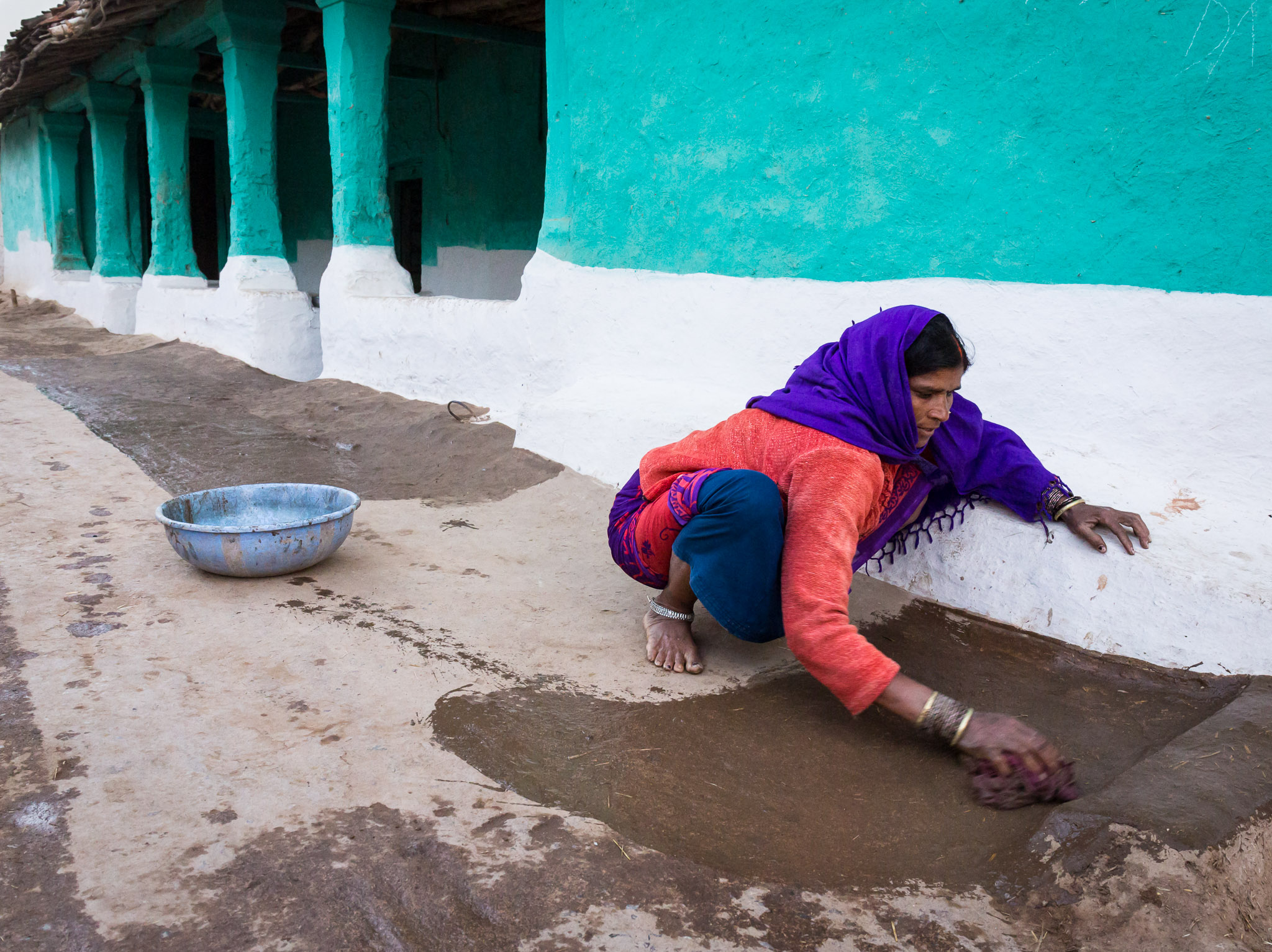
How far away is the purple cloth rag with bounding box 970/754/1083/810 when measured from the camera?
1.88m

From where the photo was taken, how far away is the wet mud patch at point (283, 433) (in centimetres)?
435


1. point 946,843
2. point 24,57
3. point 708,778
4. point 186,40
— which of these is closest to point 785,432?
point 708,778

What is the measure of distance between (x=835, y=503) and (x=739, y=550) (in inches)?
10.9

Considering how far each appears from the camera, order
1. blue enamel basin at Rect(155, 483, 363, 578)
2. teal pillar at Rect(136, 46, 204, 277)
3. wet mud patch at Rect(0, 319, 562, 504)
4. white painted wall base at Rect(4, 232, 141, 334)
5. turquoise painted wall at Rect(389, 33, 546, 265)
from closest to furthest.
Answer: blue enamel basin at Rect(155, 483, 363, 578) < wet mud patch at Rect(0, 319, 562, 504) < teal pillar at Rect(136, 46, 204, 277) < turquoise painted wall at Rect(389, 33, 546, 265) < white painted wall base at Rect(4, 232, 141, 334)

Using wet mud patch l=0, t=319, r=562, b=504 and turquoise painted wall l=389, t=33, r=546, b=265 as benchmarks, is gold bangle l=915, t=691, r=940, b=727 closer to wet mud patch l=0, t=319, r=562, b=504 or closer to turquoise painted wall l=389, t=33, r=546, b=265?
wet mud patch l=0, t=319, r=562, b=504

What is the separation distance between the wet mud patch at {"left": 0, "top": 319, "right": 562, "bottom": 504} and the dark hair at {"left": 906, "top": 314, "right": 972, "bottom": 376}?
2.31 meters

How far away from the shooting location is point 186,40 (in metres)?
8.71

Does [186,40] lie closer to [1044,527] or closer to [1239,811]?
[1044,527]

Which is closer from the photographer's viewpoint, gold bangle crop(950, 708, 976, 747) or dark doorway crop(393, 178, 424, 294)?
gold bangle crop(950, 708, 976, 747)

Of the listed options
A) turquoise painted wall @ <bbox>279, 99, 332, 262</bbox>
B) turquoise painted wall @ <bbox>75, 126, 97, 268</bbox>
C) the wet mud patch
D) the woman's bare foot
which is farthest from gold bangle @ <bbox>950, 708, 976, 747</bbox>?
turquoise painted wall @ <bbox>75, 126, 97, 268</bbox>

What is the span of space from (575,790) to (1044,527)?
5.17 ft

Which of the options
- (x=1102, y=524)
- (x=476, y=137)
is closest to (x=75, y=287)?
(x=476, y=137)

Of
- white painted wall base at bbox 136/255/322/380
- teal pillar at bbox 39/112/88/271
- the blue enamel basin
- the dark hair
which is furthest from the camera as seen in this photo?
teal pillar at bbox 39/112/88/271

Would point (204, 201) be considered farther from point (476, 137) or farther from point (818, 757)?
point (818, 757)
